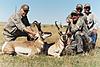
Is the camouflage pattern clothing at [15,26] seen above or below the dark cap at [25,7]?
below

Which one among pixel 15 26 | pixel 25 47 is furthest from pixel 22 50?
pixel 15 26

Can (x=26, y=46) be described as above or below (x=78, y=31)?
below

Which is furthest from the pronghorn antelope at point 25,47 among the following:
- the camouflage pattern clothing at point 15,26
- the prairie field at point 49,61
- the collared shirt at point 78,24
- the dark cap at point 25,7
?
the collared shirt at point 78,24

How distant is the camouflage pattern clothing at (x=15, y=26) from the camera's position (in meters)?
11.6

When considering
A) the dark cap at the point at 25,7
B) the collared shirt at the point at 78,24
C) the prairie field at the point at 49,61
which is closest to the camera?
the prairie field at the point at 49,61

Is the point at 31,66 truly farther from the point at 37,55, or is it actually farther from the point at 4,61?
the point at 37,55

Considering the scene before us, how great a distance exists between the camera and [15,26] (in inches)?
467

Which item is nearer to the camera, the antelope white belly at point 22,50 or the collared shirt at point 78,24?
the antelope white belly at point 22,50

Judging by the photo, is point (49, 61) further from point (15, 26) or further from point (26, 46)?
point (15, 26)

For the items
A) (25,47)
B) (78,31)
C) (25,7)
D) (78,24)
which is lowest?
(25,47)

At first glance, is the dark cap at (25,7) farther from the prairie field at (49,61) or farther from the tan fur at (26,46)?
the prairie field at (49,61)

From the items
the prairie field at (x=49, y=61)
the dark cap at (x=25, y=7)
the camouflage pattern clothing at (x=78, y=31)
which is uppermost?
the dark cap at (x=25, y=7)

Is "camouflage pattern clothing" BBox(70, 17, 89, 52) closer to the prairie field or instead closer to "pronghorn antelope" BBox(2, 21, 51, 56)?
the prairie field

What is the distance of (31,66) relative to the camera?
9227 millimetres
